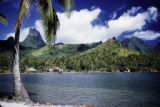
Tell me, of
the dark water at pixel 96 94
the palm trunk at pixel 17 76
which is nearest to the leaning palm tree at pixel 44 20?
the palm trunk at pixel 17 76

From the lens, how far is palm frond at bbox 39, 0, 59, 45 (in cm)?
1073

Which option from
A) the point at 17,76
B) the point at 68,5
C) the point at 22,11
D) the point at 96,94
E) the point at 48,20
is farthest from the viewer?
the point at 96,94

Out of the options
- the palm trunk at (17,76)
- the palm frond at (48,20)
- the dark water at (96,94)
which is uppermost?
the palm frond at (48,20)

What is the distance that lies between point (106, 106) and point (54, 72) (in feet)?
316

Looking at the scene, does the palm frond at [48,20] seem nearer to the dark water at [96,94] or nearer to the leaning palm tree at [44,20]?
the leaning palm tree at [44,20]

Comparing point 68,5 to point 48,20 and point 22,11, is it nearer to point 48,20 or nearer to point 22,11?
point 48,20

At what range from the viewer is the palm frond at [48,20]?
10734 mm

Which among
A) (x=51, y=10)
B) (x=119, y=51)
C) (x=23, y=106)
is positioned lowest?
(x=23, y=106)

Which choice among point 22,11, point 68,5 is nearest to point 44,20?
point 22,11

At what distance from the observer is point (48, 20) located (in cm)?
1084

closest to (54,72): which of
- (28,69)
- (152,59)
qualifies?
(28,69)

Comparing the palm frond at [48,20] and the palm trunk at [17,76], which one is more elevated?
the palm frond at [48,20]

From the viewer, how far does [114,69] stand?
11681 cm

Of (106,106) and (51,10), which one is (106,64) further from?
(51,10)
